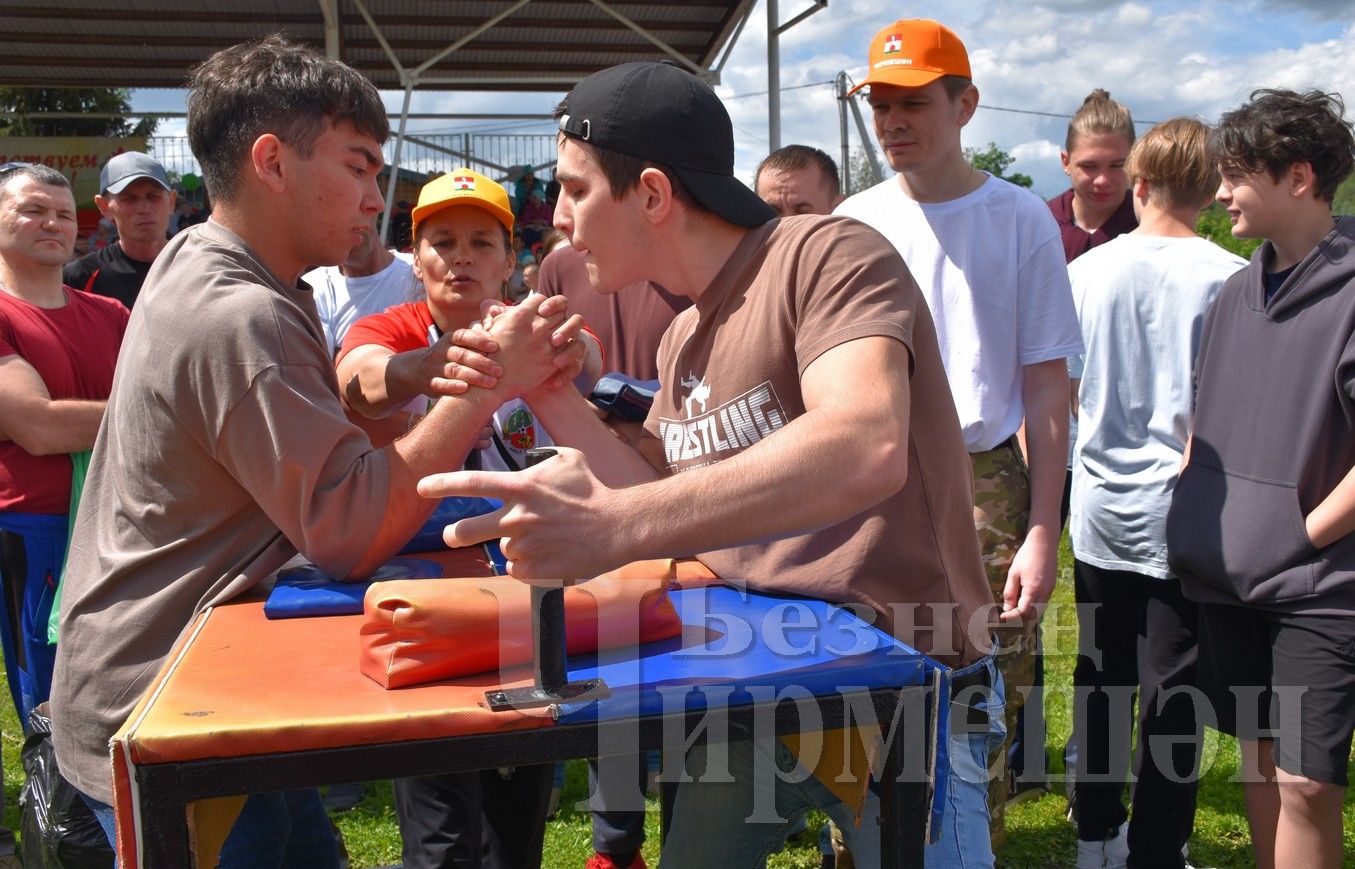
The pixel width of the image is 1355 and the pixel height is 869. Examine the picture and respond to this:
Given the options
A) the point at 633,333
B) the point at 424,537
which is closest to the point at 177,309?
the point at 424,537

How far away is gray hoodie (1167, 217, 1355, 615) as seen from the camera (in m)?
2.49

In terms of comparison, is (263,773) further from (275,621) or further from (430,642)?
(275,621)

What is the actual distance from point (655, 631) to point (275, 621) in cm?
60

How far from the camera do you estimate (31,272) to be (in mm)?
3766

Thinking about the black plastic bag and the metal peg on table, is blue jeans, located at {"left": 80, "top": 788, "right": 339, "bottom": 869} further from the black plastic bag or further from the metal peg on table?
the metal peg on table

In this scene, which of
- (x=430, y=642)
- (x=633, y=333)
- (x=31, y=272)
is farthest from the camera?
(x=31, y=272)

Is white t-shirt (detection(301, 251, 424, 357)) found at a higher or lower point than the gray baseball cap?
lower

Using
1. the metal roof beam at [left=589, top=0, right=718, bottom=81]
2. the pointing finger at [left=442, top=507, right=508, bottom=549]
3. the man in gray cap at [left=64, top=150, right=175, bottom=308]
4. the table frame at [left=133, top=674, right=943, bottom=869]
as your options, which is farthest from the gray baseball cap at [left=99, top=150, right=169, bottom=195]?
the metal roof beam at [left=589, top=0, right=718, bottom=81]

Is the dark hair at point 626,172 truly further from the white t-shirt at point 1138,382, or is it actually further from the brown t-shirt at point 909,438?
the white t-shirt at point 1138,382

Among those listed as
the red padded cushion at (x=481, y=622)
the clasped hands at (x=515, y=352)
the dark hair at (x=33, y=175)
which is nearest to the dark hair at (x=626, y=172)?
the clasped hands at (x=515, y=352)

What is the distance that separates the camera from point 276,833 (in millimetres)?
2064

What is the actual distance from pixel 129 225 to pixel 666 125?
13.0 ft

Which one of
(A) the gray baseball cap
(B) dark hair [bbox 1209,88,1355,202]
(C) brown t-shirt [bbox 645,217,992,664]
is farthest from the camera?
(A) the gray baseball cap

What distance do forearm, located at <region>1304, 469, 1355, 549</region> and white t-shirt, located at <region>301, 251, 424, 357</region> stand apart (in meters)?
3.13
